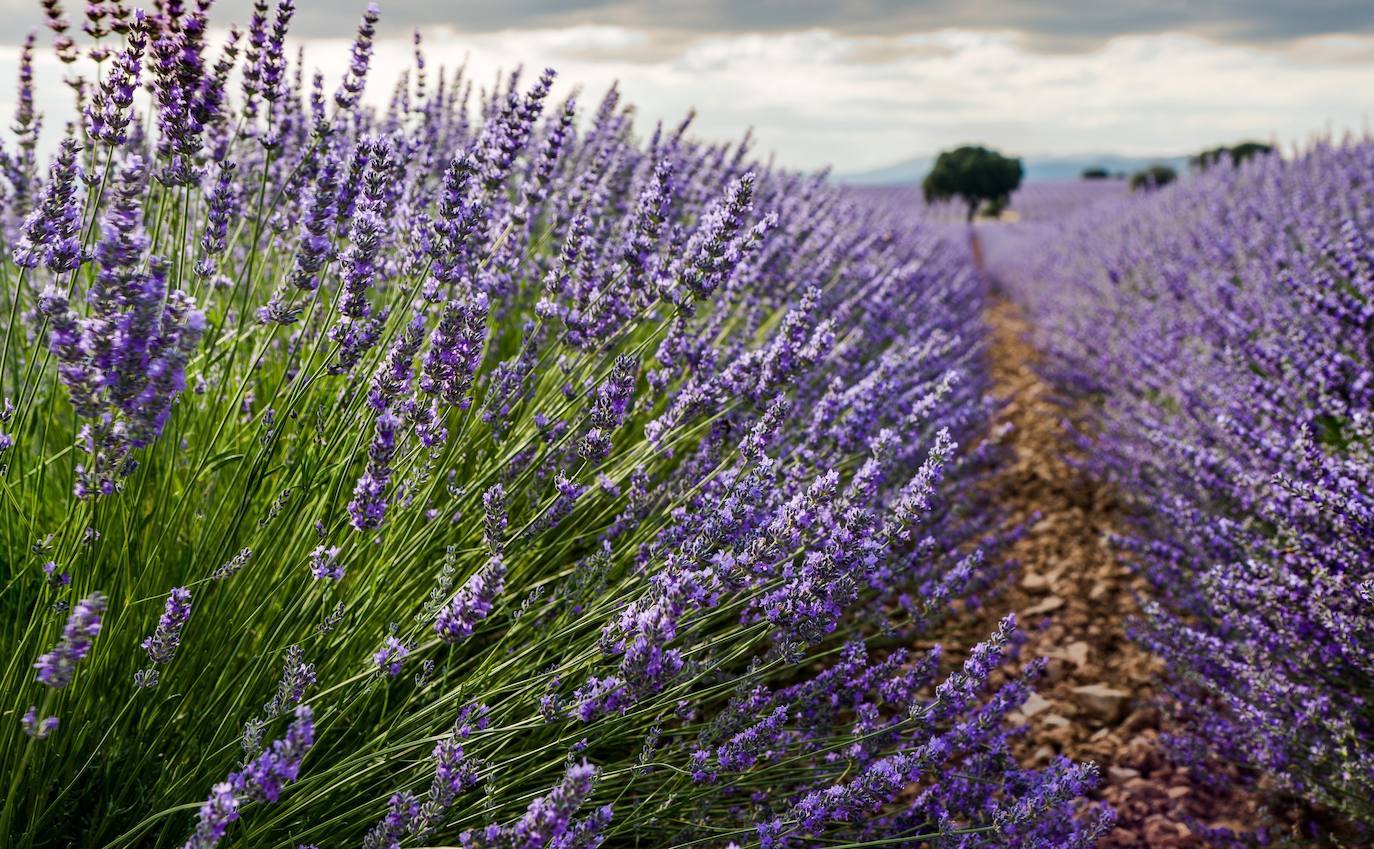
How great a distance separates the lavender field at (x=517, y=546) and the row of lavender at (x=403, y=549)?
11mm

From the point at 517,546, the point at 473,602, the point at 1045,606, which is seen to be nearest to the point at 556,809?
the point at 473,602

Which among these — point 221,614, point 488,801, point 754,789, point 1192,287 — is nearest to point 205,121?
point 221,614

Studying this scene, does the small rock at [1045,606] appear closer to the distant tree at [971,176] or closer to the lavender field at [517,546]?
the lavender field at [517,546]

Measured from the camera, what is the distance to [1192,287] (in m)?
5.32

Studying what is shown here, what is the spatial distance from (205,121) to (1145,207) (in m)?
9.76

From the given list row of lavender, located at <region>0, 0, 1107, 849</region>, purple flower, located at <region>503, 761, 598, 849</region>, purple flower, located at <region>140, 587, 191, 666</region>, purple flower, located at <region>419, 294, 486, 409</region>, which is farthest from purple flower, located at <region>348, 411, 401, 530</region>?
purple flower, located at <region>503, 761, 598, 849</region>

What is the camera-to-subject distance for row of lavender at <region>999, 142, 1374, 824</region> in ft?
7.02

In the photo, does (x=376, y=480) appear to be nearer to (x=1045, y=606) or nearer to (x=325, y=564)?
(x=325, y=564)

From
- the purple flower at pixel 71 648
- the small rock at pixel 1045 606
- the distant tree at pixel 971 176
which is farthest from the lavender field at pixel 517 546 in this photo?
the distant tree at pixel 971 176

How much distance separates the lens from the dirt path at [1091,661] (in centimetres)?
250

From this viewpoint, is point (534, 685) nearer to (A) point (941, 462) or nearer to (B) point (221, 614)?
(B) point (221, 614)

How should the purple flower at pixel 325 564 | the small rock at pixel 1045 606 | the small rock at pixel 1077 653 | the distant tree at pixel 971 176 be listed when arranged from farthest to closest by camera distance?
the distant tree at pixel 971 176, the small rock at pixel 1045 606, the small rock at pixel 1077 653, the purple flower at pixel 325 564

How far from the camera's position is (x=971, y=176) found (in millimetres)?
22422

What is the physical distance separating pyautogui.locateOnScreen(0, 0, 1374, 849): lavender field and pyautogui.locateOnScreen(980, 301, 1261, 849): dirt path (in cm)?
2
